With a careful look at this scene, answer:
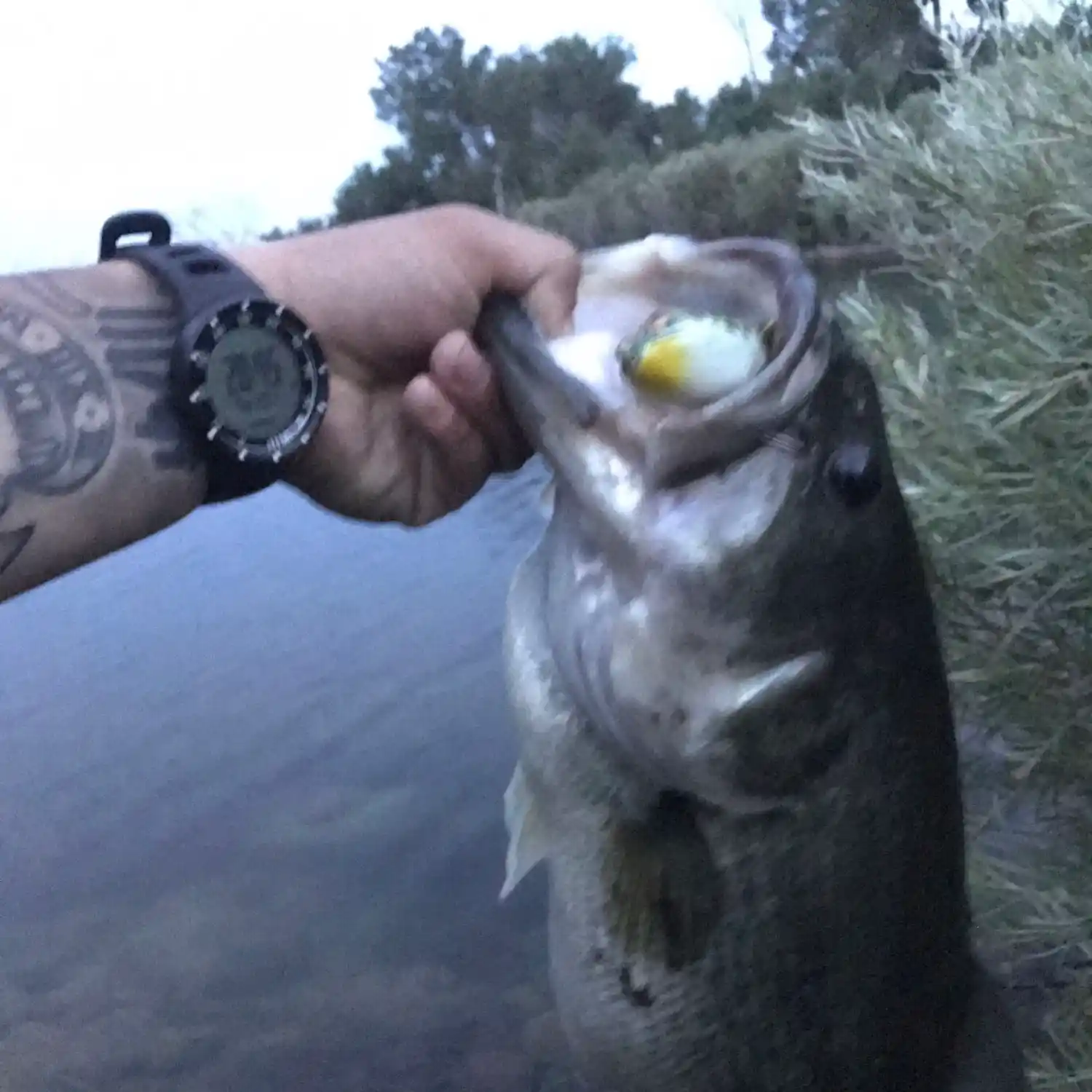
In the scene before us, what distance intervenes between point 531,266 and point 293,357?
1.00 ft

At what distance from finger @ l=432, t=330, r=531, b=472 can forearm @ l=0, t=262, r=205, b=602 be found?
32 centimetres

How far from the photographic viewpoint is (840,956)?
4.49ft

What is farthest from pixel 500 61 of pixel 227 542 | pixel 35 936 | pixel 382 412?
pixel 382 412

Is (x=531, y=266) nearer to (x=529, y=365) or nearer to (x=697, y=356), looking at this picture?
(x=529, y=365)

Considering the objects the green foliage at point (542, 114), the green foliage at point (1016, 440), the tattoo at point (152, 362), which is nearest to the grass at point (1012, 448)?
the green foliage at point (1016, 440)

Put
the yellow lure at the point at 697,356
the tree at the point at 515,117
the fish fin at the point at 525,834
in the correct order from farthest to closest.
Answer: the tree at the point at 515,117, the fish fin at the point at 525,834, the yellow lure at the point at 697,356

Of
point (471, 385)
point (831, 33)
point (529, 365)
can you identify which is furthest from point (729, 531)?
point (831, 33)

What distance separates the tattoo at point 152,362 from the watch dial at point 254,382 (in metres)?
0.07

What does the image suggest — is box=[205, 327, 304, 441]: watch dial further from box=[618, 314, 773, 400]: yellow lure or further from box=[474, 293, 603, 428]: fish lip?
box=[618, 314, 773, 400]: yellow lure

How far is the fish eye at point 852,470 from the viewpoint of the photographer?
3.75 ft

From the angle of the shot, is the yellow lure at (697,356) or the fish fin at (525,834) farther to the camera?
the fish fin at (525,834)

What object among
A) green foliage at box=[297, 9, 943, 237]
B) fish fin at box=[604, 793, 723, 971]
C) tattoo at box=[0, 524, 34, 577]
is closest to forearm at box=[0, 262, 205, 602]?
tattoo at box=[0, 524, 34, 577]

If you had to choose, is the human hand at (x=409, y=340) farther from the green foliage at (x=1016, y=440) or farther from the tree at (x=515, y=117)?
the tree at (x=515, y=117)

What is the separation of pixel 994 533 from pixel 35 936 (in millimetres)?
4380
